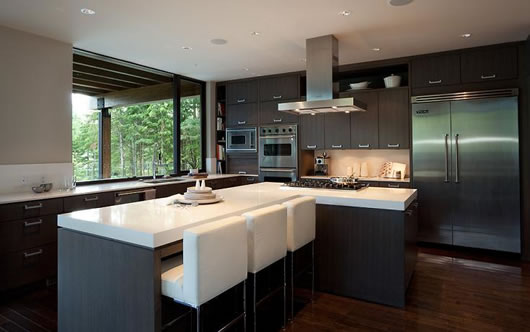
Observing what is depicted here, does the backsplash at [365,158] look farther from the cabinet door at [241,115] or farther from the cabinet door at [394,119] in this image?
the cabinet door at [241,115]

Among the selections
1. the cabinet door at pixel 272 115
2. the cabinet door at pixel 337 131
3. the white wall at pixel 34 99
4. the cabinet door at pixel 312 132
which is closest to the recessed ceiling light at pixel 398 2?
the cabinet door at pixel 337 131

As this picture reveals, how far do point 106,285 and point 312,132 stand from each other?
4.20 m

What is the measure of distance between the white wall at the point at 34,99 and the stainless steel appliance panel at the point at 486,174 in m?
4.84

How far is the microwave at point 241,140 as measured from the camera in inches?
241

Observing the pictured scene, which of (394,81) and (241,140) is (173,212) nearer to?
(394,81)

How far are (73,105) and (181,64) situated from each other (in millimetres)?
1597

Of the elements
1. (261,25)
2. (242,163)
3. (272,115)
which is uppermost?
(261,25)

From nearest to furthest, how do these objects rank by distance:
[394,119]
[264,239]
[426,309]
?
[264,239]
[426,309]
[394,119]

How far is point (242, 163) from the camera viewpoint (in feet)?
Answer: 20.9

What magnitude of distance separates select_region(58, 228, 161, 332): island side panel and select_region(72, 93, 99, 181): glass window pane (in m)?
2.66

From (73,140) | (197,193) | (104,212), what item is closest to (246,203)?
(197,193)

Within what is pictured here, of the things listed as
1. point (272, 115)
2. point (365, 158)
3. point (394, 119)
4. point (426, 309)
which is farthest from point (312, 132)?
point (426, 309)

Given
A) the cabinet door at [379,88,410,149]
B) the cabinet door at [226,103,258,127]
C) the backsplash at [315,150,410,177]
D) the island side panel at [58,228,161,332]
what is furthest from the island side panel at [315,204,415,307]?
the cabinet door at [226,103,258,127]

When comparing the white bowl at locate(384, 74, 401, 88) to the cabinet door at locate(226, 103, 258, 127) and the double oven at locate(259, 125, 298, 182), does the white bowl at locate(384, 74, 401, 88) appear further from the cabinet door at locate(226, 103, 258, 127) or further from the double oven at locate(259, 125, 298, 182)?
the cabinet door at locate(226, 103, 258, 127)
